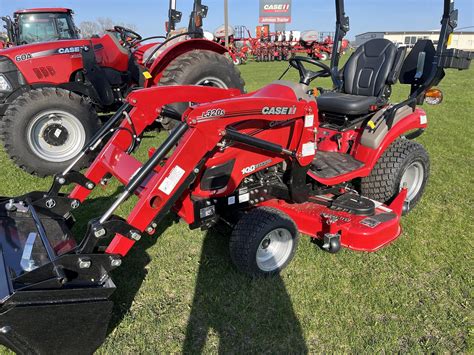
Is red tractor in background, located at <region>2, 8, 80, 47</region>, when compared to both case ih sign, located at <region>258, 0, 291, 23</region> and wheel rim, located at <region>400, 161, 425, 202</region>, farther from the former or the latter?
case ih sign, located at <region>258, 0, 291, 23</region>

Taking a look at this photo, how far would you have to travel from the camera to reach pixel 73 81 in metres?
5.32

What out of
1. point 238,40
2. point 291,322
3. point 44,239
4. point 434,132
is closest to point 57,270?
point 44,239

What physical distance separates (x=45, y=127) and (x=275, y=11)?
41581 millimetres

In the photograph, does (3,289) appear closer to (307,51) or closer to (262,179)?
(262,179)

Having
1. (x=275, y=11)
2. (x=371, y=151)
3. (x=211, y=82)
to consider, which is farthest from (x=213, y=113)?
(x=275, y=11)

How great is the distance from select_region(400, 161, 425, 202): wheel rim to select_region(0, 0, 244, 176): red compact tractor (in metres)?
2.63

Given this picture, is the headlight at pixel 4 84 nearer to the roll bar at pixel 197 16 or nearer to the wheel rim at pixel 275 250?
the roll bar at pixel 197 16

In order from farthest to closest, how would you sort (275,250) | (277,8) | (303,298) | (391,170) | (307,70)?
(277,8), (391,170), (307,70), (275,250), (303,298)

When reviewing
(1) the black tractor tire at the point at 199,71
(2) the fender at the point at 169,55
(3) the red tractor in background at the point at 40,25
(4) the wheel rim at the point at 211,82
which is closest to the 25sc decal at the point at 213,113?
(1) the black tractor tire at the point at 199,71

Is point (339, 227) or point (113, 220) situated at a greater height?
point (113, 220)

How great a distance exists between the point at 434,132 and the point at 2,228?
6883 millimetres

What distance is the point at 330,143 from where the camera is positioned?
3.71 metres

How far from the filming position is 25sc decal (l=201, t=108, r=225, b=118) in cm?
218

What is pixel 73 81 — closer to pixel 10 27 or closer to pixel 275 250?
pixel 10 27
